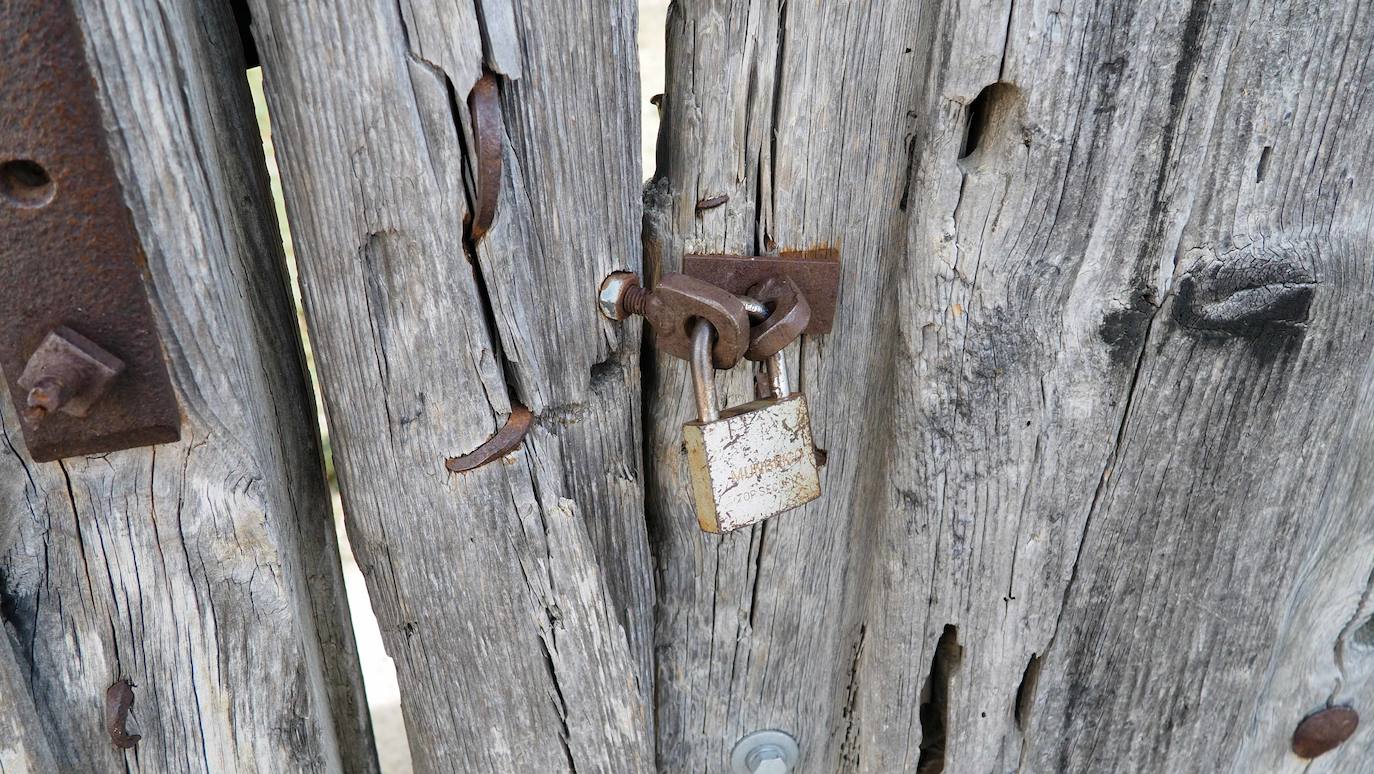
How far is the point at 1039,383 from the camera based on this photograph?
3.09ft

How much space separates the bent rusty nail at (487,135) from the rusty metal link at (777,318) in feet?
0.87

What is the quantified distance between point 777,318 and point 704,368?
0.09 metres

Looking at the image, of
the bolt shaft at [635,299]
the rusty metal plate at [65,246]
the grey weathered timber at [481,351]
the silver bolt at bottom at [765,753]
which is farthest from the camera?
the silver bolt at bottom at [765,753]

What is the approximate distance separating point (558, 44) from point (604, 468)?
42cm

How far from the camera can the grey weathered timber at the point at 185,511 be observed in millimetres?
699

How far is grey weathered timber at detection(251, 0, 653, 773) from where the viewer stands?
0.76m

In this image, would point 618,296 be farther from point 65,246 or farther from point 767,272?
point 65,246

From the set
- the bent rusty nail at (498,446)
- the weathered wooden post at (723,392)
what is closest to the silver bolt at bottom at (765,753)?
the weathered wooden post at (723,392)

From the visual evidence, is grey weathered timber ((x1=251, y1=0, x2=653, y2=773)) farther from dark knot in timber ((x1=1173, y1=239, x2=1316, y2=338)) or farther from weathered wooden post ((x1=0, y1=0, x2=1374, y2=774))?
dark knot in timber ((x1=1173, y1=239, x2=1316, y2=338))

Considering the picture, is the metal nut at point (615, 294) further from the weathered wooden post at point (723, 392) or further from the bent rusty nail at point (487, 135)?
the bent rusty nail at point (487, 135)

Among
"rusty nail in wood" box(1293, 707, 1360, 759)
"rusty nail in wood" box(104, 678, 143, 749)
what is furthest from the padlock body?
"rusty nail in wood" box(1293, 707, 1360, 759)

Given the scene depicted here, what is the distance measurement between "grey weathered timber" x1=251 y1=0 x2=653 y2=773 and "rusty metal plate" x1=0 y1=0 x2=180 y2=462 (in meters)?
0.15

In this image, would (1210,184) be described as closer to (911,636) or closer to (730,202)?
(730,202)

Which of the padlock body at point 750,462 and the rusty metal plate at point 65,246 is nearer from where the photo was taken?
the rusty metal plate at point 65,246
